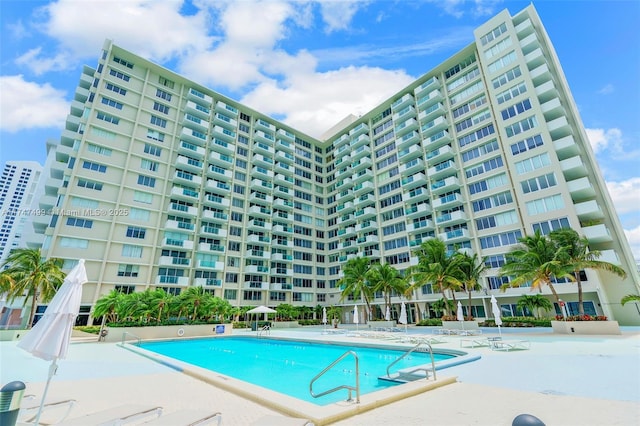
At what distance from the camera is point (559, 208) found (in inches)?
1305

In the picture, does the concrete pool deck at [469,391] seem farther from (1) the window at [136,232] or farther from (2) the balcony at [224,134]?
(2) the balcony at [224,134]

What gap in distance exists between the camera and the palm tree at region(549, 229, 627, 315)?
23.2 metres

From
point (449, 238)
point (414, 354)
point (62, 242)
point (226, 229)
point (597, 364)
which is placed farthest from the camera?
point (226, 229)

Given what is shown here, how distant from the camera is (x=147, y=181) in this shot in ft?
147

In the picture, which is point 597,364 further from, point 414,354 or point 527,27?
point 527,27

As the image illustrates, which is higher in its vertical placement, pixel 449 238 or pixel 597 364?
pixel 449 238

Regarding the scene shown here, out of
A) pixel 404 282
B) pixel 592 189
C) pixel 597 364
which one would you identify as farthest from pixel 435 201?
pixel 597 364

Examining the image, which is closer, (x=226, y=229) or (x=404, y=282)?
(x=404, y=282)

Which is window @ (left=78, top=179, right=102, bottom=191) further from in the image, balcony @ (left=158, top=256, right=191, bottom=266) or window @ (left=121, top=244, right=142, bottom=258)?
balcony @ (left=158, top=256, right=191, bottom=266)

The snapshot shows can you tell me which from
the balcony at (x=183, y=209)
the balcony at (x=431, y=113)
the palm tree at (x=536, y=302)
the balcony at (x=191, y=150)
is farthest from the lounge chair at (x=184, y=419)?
the balcony at (x=431, y=113)

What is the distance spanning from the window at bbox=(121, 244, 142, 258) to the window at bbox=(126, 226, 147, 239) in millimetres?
1450

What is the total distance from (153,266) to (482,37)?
191 feet

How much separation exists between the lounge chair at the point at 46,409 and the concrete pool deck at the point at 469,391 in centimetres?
27

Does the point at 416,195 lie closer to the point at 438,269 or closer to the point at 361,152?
the point at 361,152
